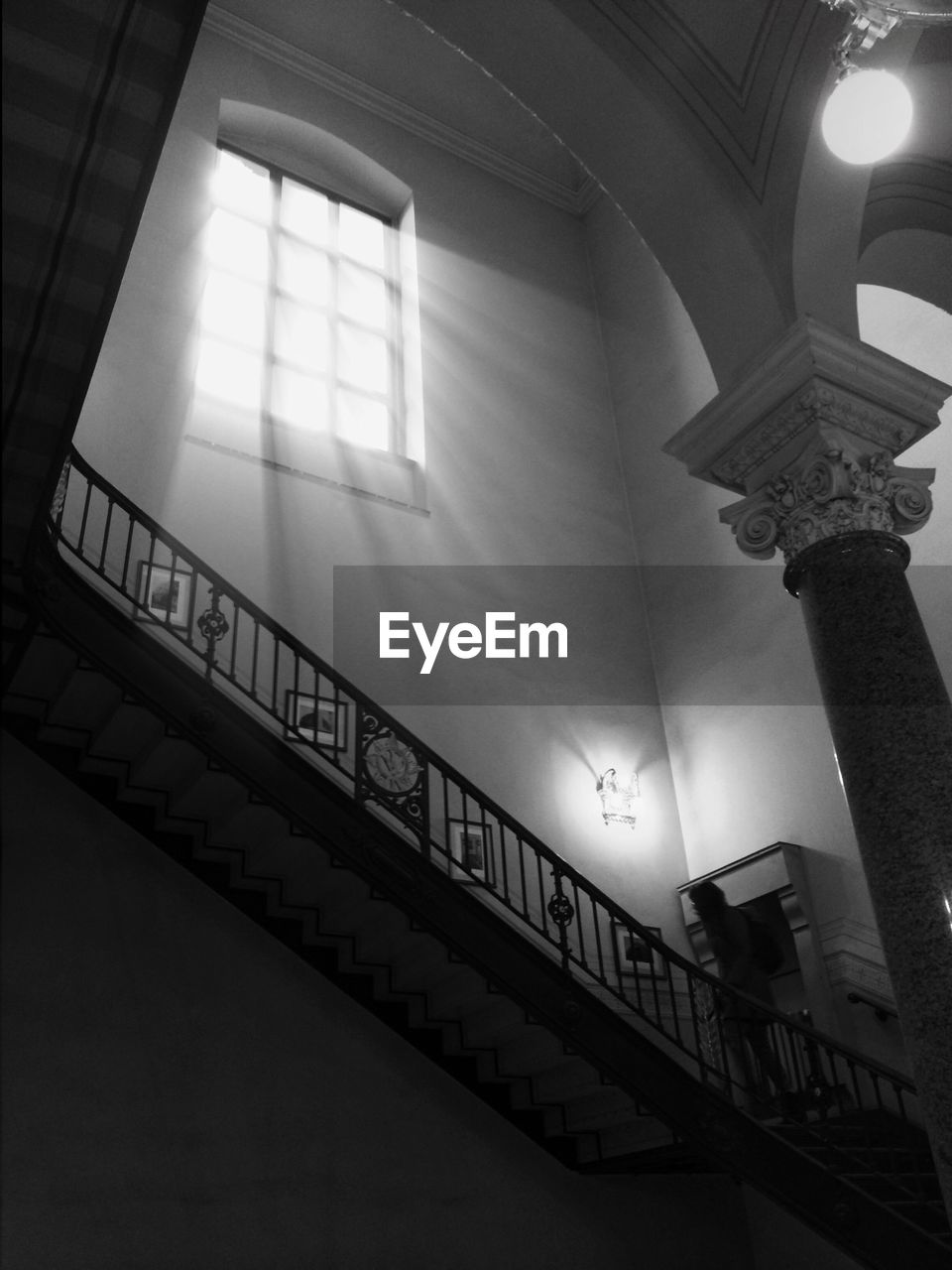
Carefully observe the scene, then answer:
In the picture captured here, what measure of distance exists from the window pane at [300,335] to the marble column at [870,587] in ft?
20.5

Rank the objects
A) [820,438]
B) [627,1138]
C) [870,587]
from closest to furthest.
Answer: [870,587] < [820,438] < [627,1138]

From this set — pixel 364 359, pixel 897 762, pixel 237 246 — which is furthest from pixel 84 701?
pixel 237 246

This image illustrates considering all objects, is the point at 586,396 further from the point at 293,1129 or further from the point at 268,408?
the point at 293,1129

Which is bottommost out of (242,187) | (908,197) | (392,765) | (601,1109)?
(601,1109)

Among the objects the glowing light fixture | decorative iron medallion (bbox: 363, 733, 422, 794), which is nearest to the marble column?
the glowing light fixture

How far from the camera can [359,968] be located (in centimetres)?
785

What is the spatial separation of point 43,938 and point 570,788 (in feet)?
16.3

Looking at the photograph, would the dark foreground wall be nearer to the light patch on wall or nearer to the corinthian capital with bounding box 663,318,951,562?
the corinthian capital with bounding box 663,318,951,562

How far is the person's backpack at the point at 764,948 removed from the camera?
9055 mm

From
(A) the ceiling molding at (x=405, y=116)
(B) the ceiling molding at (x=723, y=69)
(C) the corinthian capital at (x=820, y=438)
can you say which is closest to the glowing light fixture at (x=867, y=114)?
(C) the corinthian capital at (x=820, y=438)

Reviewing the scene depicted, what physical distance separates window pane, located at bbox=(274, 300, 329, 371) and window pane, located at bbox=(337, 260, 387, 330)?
469mm

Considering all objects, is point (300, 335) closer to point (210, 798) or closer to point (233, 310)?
point (233, 310)

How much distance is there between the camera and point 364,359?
11.5 metres

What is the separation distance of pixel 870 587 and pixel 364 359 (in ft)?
25.9
